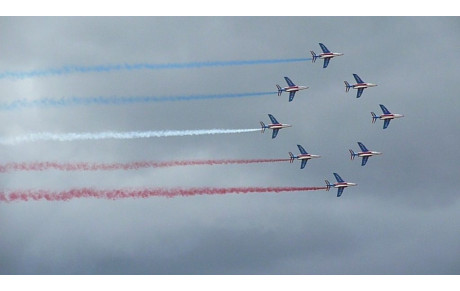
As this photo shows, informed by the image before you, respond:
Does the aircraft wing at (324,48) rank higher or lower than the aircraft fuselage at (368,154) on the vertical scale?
higher

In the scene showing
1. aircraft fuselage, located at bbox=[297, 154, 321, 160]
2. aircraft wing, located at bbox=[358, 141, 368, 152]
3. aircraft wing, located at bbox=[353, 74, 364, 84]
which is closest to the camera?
aircraft fuselage, located at bbox=[297, 154, 321, 160]

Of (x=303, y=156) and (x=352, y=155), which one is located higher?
(x=352, y=155)

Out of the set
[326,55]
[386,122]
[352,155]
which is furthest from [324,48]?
[352,155]

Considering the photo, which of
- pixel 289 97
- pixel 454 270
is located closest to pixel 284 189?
pixel 289 97

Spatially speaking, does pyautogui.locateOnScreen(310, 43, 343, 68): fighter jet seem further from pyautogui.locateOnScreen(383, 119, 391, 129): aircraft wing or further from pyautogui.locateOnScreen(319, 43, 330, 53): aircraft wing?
pyautogui.locateOnScreen(383, 119, 391, 129): aircraft wing

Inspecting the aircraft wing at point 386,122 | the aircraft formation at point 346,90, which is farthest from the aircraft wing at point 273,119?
the aircraft wing at point 386,122

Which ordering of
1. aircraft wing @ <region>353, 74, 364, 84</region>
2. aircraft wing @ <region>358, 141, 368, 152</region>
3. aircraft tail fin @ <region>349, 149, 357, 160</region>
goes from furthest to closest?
aircraft wing @ <region>358, 141, 368, 152</region> → aircraft wing @ <region>353, 74, 364, 84</region> → aircraft tail fin @ <region>349, 149, 357, 160</region>

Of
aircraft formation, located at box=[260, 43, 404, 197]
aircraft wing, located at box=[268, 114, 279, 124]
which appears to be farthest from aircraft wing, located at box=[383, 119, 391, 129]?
aircraft wing, located at box=[268, 114, 279, 124]

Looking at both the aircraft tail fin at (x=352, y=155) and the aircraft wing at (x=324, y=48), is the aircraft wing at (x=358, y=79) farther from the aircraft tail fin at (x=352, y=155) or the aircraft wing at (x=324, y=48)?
the aircraft tail fin at (x=352, y=155)

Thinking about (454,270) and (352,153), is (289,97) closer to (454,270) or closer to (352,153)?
(352,153)

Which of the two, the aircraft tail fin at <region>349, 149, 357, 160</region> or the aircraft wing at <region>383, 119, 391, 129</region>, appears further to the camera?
the aircraft wing at <region>383, 119, 391, 129</region>

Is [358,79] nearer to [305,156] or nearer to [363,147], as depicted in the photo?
[363,147]
